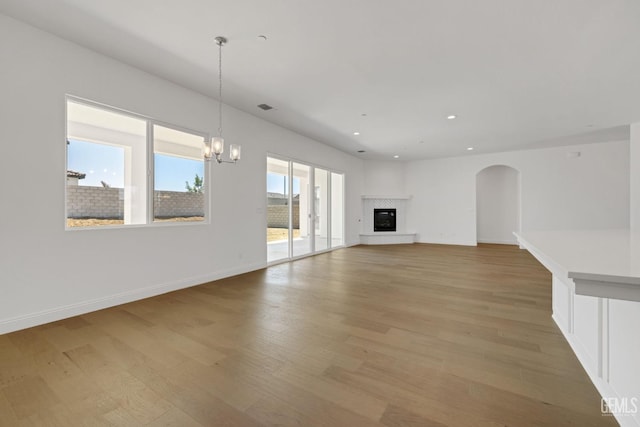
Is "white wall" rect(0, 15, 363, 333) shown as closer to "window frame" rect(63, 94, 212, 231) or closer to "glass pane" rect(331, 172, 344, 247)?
"window frame" rect(63, 94, 212, 231)

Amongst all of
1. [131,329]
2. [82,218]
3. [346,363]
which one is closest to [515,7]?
[346,363]

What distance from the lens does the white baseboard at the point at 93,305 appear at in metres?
2.61

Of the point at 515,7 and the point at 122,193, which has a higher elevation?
the point at 515,7

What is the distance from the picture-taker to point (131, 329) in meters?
2.64

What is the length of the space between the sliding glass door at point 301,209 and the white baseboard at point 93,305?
5.87ft

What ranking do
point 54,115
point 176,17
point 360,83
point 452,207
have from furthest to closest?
point 452,207 → point 360,83 → point 54,115 → point 176,17

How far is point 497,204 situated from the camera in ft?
31.2

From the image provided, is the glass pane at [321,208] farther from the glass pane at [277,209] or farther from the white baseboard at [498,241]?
the white baseboard at [498,241]

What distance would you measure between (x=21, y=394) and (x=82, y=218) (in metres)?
1.96

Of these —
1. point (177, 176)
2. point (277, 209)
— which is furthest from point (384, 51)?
point (277, 209)

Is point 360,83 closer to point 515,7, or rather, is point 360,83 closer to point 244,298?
point 515,7

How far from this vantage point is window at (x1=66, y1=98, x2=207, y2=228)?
10.2 ft

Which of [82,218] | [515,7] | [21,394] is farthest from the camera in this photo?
[82,218]

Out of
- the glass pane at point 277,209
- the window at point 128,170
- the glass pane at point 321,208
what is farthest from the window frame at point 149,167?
the glass pane at point 321,208
